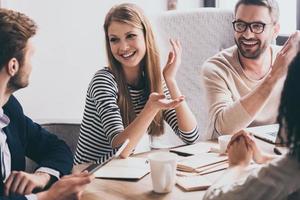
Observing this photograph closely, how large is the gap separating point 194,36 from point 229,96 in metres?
0.55

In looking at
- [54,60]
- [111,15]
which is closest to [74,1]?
[54,60]

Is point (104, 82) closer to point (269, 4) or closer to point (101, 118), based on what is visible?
point (101, 118)

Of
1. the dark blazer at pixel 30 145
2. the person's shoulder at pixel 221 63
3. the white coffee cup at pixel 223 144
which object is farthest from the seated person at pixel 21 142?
the person's shoulder at pixel 221 63

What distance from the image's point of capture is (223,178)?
3.77 ft

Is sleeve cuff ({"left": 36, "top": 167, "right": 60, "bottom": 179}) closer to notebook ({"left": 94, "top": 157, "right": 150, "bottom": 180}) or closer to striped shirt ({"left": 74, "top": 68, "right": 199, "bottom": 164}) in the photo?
notebook ({"left": 94, "top": 157, "right": 150, "bottom": 180})

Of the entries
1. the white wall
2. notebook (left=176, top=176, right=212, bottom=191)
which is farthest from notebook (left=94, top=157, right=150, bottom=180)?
the white wall

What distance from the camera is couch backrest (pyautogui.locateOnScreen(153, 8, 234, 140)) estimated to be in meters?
2.47

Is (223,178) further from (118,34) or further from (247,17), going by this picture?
(247,17)

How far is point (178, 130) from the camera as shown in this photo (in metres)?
1.95

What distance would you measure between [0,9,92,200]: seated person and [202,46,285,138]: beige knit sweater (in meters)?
0.65

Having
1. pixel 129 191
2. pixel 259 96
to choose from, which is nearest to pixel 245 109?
pixel 259 96

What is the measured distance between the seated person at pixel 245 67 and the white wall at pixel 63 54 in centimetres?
113

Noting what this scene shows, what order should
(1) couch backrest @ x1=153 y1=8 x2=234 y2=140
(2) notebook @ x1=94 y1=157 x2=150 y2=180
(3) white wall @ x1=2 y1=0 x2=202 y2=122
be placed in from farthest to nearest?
(3) white wall @ x1=2 y1=0 x2=202 y2=122, (1) couch backrest @ x1=153 y1=8 x2=234 y2=140, (2) notebook @ x1=94 y1=157 x2=150 y2=180

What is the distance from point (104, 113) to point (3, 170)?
0.47 m
